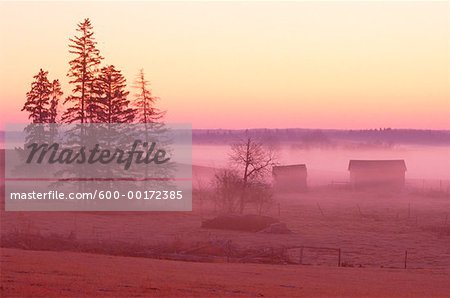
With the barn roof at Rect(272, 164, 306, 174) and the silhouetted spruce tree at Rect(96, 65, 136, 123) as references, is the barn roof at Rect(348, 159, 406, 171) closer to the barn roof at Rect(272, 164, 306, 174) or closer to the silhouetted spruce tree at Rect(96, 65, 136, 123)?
the barn roof at Rect(272, 164, 306, 174)

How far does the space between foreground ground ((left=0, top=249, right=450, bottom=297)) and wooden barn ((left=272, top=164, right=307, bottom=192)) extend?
79.4 m

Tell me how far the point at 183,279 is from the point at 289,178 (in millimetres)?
90931

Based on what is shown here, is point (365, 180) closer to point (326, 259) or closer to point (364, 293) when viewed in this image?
point (326, 259)

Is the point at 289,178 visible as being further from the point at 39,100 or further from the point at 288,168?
the point at 39,100

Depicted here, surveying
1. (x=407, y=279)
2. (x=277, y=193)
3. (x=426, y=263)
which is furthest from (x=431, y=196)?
(x=407, y=279)

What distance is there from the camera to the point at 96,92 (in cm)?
7519

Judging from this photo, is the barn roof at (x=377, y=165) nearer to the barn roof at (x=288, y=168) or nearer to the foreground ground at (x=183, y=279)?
the barn roof at (x=288, y=168)

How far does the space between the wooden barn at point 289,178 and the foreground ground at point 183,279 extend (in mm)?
79407

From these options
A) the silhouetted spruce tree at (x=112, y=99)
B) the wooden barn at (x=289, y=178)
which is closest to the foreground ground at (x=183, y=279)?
the silhouetted spruce tree at (x=112, y=99)

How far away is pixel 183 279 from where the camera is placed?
2725 cm

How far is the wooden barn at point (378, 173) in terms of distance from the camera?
388 ft

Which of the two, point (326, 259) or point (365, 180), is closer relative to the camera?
point (326, 259)

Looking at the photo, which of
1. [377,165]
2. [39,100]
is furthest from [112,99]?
[377,165]

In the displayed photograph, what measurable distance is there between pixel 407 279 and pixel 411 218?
151ft
